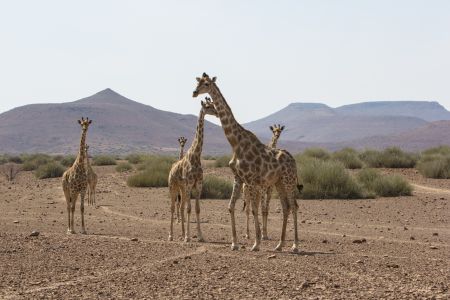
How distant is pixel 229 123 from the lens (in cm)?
1359

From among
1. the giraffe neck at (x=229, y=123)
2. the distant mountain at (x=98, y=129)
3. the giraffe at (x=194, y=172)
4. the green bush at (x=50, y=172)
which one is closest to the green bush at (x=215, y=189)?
the giraffe at (x=194, y=172)

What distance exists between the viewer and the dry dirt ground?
9.31 meters

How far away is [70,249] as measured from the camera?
505 inches

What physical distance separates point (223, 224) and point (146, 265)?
7486 millimetres

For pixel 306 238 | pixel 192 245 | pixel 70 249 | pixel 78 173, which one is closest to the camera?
pixel 70 249

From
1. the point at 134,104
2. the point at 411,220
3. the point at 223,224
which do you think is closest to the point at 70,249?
the point at 223,224

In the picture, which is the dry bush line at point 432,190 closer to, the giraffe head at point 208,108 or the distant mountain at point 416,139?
the giraffe head at point 208,108

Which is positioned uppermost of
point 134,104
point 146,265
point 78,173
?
point 134,104

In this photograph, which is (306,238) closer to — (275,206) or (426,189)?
(275,206)

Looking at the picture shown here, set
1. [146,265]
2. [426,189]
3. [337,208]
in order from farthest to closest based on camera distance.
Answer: [426,189], [337,208], [146,265]

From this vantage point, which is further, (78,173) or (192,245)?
(78,173)

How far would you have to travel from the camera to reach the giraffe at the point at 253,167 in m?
13.1

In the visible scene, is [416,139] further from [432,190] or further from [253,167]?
[253,167]

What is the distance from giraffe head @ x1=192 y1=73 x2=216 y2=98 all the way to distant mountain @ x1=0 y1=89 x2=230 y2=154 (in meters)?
103
